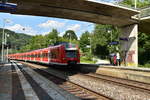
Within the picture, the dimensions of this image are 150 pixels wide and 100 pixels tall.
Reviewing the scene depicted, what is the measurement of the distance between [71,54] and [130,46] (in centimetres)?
832

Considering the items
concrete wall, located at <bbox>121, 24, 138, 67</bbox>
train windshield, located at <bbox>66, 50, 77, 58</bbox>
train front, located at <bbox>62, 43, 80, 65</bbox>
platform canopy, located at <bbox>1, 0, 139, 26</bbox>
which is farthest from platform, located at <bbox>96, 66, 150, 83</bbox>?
platform canopy, located at <bbox>1, 0, 139, 26</bbox>

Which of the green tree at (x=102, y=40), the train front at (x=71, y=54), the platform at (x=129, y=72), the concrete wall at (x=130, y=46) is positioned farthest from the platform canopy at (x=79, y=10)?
the green tree at (x=102, y=40)

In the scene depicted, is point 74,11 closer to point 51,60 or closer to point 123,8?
point 123,8

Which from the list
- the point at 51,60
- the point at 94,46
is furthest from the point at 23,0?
the point at 94,46

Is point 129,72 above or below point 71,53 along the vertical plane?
below

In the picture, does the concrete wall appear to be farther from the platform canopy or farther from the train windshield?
the train windshield

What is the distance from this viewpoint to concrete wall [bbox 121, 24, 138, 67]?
2789 cm

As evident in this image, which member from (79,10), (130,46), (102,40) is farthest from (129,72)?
(102,40)

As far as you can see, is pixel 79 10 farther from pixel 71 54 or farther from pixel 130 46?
pixel 130 46

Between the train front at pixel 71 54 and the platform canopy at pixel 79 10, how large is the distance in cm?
374

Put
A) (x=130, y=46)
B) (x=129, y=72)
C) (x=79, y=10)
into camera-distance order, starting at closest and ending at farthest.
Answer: (x=129, y=72)
(x=79, y=10)
(x=130, y=46)

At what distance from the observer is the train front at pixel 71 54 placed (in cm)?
2478

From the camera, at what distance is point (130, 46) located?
2883 centimetres

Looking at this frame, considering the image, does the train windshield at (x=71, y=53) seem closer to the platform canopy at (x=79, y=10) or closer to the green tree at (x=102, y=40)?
the platform canopy at (x=79, y=10)
